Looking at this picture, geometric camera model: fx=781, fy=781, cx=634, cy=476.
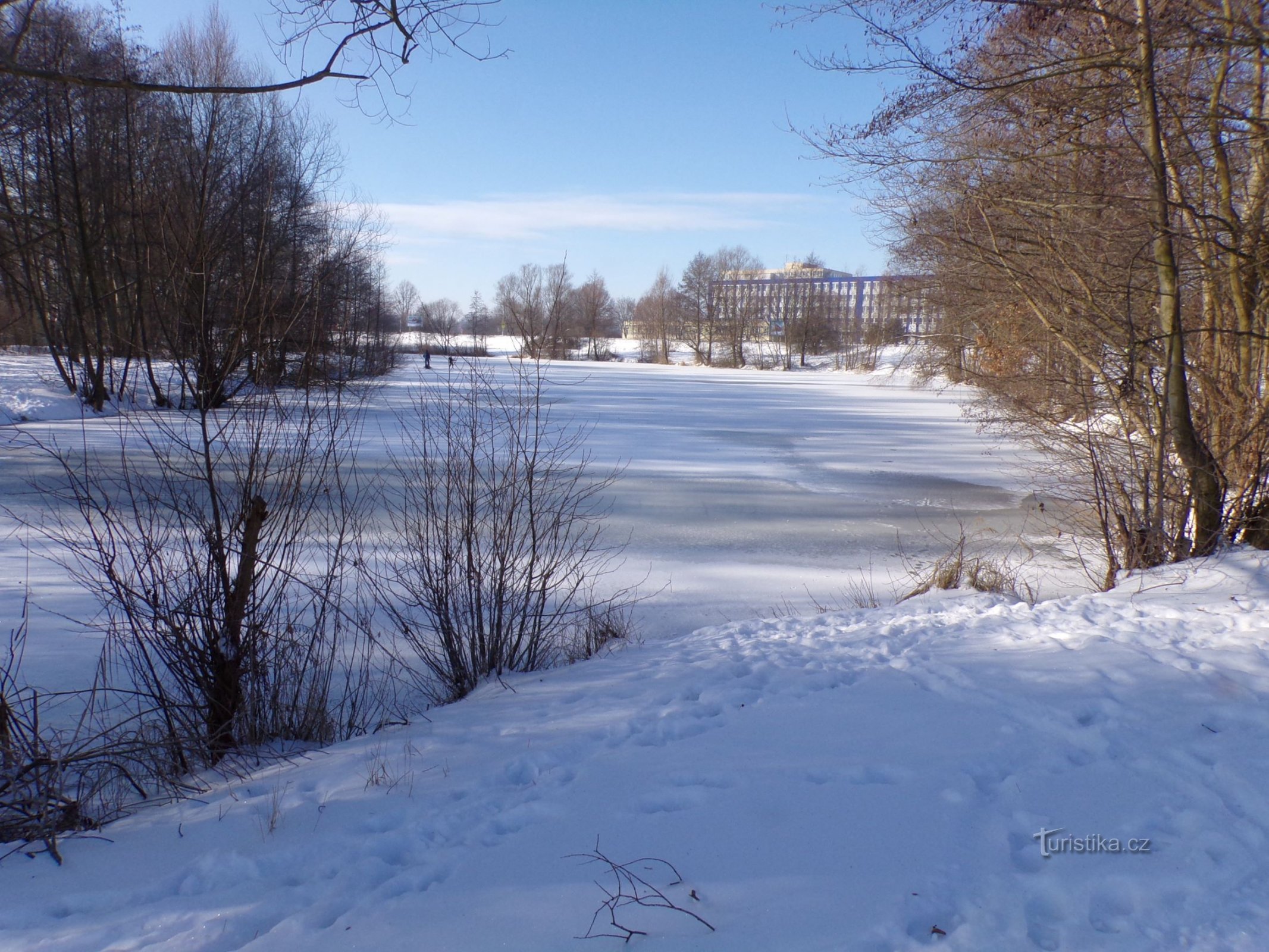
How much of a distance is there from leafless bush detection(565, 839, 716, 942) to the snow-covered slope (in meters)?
0.03

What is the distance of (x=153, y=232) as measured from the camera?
8047 mm

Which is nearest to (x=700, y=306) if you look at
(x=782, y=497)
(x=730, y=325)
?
(x=730, y=325)

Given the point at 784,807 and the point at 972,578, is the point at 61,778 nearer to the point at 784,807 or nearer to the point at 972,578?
the point at 784,807

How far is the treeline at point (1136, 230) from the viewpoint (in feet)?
19.8

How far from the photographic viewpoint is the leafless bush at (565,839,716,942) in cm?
225

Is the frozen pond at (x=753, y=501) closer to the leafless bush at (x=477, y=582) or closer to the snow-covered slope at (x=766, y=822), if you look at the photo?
the leafless bush at (x=477, y=582)

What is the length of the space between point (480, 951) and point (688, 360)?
76.4 m

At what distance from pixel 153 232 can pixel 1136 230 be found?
377 inches

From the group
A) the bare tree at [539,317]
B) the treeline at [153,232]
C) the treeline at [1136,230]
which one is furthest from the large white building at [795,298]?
the bare tree at [539,317]

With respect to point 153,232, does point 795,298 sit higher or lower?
higher

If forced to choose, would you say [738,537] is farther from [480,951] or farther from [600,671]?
[480,951]

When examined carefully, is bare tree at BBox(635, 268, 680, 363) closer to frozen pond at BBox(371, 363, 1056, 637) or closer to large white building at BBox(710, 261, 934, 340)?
large white building at BBox(710, 261, 934, 340)

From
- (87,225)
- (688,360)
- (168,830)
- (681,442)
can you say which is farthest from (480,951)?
(688,360)

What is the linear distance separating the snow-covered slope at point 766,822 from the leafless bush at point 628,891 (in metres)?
0.03
